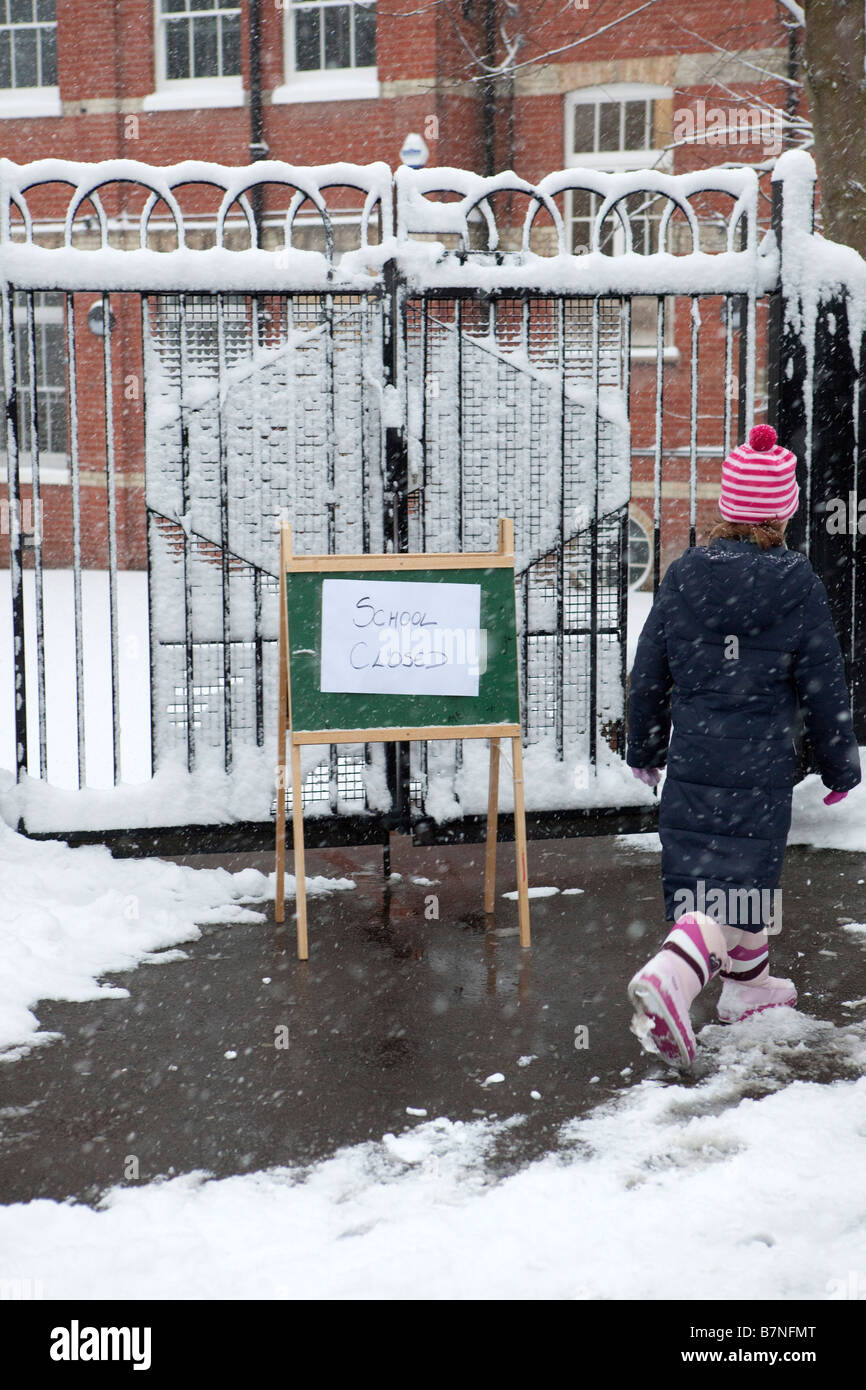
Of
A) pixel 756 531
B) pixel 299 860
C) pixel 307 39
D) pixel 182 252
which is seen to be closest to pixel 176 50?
pixel 307 39

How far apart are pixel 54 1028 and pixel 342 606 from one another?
1.88 metres

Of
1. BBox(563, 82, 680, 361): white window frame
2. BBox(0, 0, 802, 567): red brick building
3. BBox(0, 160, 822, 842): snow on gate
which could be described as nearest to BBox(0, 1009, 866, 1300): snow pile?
BBox(0, 160, 822, 842): snow on gate

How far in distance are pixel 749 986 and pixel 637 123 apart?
13.8 meters

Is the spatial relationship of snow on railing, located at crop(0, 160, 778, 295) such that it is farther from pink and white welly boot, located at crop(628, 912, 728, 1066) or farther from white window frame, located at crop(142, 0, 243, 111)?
white window frame, located at crop(142, 0, 243, 111)

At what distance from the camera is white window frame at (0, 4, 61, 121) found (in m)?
17.0

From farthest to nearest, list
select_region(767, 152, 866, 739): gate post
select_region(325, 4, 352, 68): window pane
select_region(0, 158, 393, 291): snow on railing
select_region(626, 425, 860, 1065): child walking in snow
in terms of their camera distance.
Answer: select_region(325, 4, 352, 68): window pane < select_region(767, 152, 866, 739): gate post < select_region(0, 158, 393, 291): snow on railing < select_region(626, 425, 860, 1065): child walking in snow

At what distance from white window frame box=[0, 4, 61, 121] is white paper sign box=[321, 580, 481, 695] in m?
14.5

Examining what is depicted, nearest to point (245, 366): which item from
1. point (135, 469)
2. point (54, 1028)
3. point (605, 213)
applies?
point (605, 213)

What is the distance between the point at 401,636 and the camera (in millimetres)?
5156

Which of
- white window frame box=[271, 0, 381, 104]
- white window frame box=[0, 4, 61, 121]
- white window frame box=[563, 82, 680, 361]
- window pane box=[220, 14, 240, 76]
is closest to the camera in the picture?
white window frame box=[563, 82, 680, 361]

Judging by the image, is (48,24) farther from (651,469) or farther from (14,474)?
(14,474)

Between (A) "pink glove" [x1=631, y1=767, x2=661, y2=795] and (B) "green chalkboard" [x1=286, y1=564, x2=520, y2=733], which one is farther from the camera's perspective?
(B) "green chalkboard" [x1=286, y1=564, x2=520, y2=733]

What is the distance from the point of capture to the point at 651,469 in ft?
47.6

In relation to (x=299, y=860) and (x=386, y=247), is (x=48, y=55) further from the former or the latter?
(x=299, y=860)
